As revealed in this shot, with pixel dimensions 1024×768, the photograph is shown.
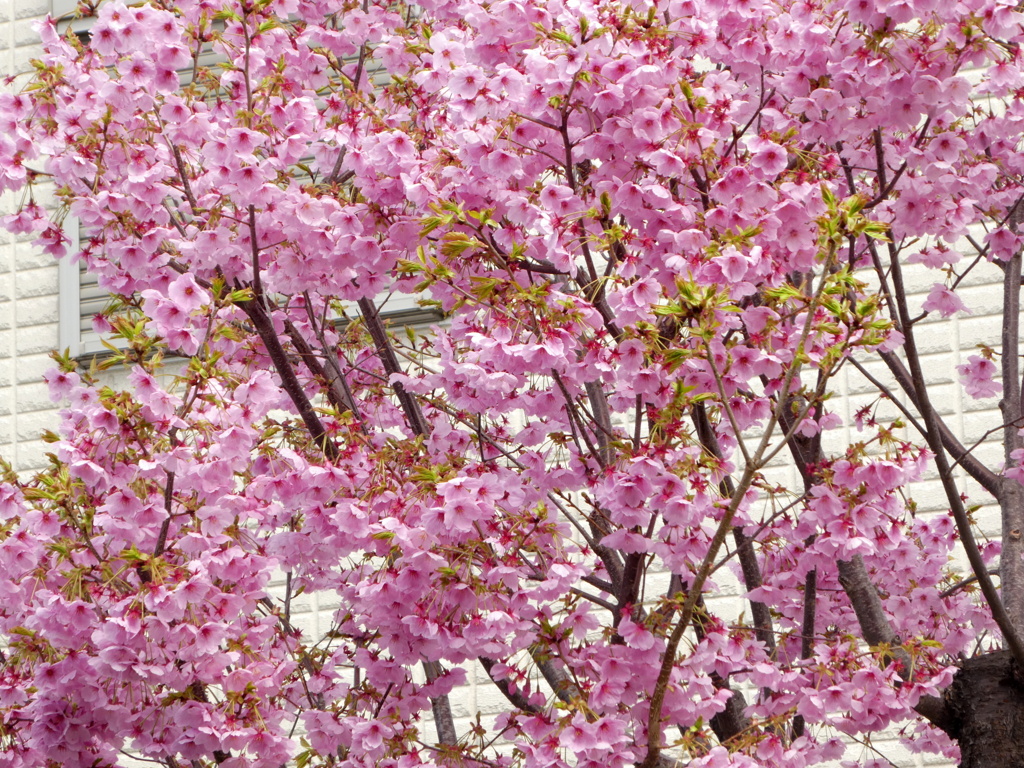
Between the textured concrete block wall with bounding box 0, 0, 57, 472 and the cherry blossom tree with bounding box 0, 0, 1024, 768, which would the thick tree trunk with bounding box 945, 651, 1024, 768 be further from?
the textured concrete block wall with bounding box 0, 0, 57, 472

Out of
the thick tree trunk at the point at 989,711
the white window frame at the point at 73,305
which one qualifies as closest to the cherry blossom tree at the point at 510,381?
the thick tree trunk at the point at 989,711

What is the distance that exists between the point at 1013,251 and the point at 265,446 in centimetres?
207

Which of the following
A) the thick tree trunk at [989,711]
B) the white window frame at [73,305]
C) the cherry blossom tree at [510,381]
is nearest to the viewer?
the cherry blossom tree at [510,381]

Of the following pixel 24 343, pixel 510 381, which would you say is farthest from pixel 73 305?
pixel 510 381

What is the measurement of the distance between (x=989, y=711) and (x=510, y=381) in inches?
54.5

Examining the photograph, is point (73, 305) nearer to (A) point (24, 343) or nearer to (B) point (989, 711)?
(A) point (24, 343)

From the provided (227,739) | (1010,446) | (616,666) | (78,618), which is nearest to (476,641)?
(616,666)

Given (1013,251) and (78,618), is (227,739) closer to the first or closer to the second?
(78,618)

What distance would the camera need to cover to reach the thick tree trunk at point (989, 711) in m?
2.77

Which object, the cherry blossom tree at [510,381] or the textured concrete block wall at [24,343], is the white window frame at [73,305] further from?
the cherry blossom tree at [510,381]

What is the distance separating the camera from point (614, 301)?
2.51 meters

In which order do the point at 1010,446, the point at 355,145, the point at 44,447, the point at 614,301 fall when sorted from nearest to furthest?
the point at 614,301 < the point at 355,145 < the point at 1010,446 < the point at 44,447

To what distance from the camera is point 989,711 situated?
283 centimetres

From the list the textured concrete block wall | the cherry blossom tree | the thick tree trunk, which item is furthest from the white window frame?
the thick tree trunk
